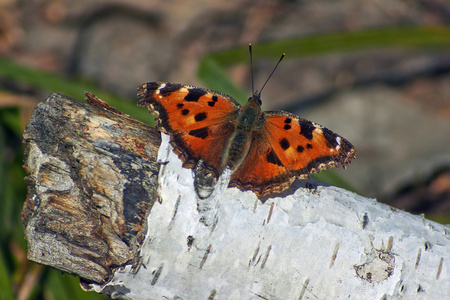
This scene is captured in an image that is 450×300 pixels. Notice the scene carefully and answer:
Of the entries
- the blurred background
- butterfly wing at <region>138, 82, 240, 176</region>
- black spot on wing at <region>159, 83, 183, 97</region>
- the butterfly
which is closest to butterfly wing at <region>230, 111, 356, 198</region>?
the butterfly

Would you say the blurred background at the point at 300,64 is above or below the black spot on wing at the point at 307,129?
above

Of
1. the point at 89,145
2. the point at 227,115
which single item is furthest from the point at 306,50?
the point at 89,145

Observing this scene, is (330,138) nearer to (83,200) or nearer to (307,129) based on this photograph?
(307,129)

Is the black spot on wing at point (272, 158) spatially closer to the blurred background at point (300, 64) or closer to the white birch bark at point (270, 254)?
the white birch bark at point (270, 254)

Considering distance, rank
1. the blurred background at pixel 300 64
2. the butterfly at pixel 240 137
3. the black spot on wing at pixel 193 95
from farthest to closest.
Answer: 1. the blurred background at pixel 300 64
2. the black spot on wing at pixel 193 95
3. the butterfly at pixel 240 137

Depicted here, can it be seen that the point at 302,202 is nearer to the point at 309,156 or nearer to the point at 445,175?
the point at 309,156

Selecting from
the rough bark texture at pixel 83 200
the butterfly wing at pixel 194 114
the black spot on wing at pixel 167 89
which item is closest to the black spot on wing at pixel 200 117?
the butterfly wing at pixel 194 114

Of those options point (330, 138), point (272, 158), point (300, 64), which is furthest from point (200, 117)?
point (300, 64)
